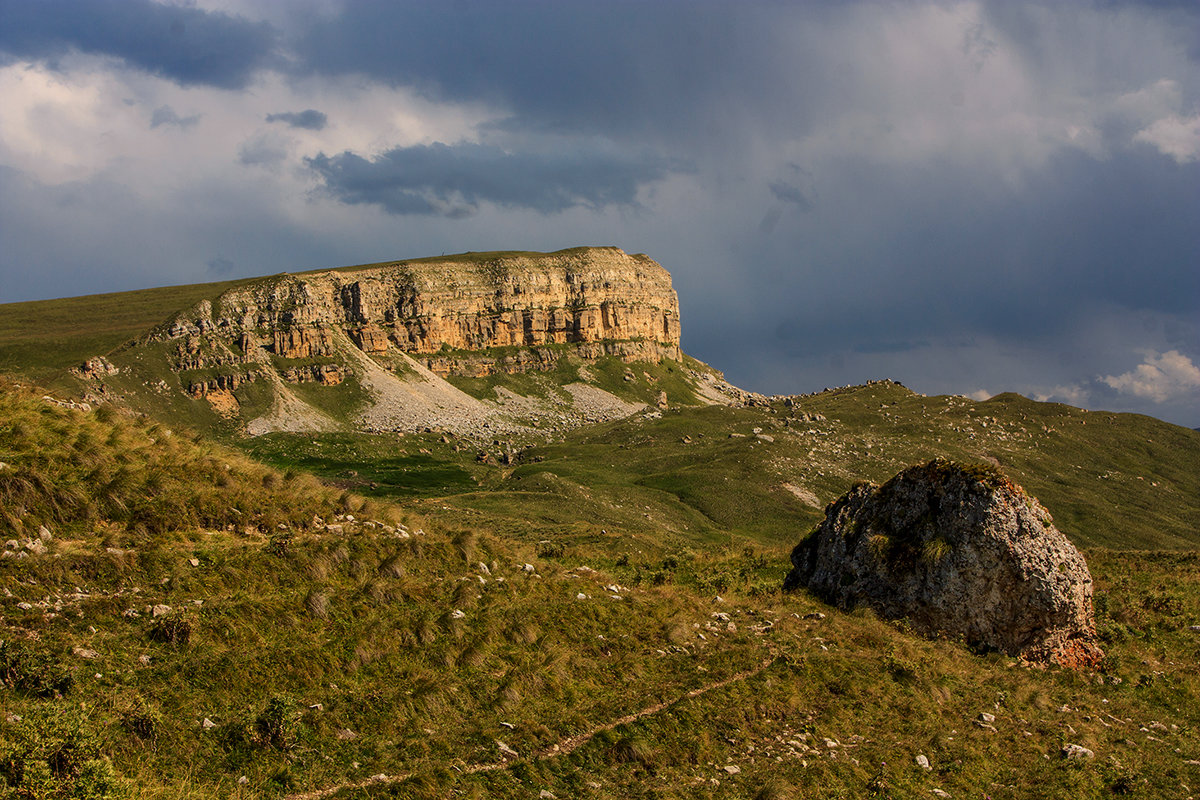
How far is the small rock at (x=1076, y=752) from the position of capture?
13.5 metres

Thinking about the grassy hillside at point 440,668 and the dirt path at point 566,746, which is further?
the grassy hillside at point 440,668

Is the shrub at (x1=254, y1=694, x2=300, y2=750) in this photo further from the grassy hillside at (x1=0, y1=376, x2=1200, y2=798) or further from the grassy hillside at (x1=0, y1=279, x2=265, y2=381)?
the grassy hillside at (x1=0, y1=279, x2=265, y2=381)

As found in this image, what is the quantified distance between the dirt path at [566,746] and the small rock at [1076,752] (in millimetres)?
5298

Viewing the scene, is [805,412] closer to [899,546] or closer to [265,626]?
[899,546]

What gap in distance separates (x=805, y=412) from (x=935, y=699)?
9692 centimetres

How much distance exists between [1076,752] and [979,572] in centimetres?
529

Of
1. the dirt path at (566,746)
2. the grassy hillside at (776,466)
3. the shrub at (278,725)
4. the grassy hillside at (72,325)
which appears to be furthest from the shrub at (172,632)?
the grassy hillside at (72,325)

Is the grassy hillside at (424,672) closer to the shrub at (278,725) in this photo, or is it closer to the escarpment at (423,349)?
the shrub at (278,725)

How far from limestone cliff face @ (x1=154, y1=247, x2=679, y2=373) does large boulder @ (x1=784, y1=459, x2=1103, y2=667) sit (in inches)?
4371

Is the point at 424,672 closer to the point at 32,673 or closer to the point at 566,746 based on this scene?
the point at 566,746

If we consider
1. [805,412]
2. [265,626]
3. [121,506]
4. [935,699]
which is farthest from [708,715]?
[805,412]

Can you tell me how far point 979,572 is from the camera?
18.4m

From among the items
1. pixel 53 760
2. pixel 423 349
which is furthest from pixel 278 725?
pixel 423 349

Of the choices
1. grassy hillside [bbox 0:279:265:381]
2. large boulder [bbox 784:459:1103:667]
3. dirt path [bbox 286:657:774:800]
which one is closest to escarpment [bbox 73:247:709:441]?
grassy hillside [bbox 0:279:265:381]
